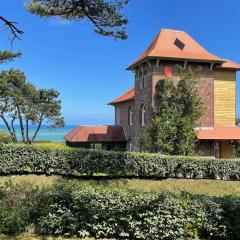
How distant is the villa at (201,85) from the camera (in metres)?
31.2

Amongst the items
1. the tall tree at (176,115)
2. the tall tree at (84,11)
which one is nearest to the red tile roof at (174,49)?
the tall tree at (176,115)

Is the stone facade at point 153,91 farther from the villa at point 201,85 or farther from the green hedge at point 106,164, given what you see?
the green hedge at point 106,164

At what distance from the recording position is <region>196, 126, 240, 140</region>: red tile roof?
3114 cm

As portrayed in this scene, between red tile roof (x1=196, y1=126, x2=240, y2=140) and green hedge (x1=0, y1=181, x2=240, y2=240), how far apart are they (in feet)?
67.1

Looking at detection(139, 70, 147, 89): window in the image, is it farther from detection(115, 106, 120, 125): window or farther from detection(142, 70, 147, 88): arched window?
detection(115, 106, 120, 125): window

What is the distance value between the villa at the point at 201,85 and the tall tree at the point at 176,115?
29.4 inches

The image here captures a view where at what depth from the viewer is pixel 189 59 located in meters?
31.3

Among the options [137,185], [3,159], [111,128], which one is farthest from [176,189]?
[111,128]

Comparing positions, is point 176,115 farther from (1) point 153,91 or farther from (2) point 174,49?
(2) point 174,49

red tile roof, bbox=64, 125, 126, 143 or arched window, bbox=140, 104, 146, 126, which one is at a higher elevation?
arched window, bbox=140, 104, 146, 126

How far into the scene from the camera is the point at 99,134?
129ft

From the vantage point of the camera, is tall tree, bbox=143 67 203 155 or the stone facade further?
the stone facade

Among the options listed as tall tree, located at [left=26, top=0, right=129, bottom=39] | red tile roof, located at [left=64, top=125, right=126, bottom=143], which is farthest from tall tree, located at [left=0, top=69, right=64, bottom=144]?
tall tree, located at [left=26, top=0, right=129, bottom=39]

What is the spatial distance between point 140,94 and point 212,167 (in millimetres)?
10119
